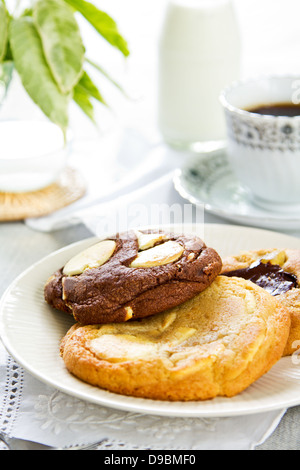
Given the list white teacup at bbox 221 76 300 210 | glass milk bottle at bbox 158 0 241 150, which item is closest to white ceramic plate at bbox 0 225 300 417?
white teacup at bbox 221 76 300 210

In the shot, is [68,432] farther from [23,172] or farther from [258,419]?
[23,172]

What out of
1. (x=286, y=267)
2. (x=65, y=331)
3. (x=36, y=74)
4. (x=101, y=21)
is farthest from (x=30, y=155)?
(x=286, y=267)

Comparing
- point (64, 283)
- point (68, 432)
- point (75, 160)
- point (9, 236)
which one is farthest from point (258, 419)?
point (75, 160)

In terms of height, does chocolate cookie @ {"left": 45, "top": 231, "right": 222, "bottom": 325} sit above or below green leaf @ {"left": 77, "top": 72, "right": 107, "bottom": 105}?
below

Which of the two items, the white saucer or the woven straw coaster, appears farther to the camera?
the woven straw coaster

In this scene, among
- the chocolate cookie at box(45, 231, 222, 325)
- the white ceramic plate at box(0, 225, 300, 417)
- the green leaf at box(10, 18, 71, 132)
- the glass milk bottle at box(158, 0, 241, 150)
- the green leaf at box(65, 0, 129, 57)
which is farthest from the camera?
the glass milk bottle at box(158, 0, 241, 150)

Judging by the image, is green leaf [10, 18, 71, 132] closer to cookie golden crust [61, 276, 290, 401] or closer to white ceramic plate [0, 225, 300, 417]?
white ceramic plate [0, 225, 300, 417]

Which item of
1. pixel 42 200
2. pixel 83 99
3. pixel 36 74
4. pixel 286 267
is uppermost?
pixel 36 74

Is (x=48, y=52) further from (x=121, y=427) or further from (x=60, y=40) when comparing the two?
(x=121, y=427)
